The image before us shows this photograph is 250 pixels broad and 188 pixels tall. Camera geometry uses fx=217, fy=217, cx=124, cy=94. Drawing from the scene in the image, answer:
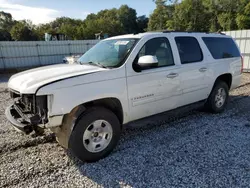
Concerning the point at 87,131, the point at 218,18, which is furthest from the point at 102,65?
the point at 218,18

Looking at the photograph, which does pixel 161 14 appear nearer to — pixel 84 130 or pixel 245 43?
pixel 245 43


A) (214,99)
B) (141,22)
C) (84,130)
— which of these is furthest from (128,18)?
(84,130)

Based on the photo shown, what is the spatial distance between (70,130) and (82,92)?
0.55m

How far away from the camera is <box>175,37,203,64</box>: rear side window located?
4.30 m

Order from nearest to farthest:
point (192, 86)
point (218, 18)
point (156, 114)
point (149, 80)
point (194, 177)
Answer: point (194, 177), point (149, 80), point (156, 114), point (192, 86), point (218, 18)

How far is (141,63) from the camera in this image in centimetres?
343

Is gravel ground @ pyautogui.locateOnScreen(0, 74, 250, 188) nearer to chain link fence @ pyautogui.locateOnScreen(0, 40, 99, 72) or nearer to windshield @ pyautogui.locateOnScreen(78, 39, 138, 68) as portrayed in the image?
windshield @ pyautogui.locateOnScreen(78, 39, 138, 68)

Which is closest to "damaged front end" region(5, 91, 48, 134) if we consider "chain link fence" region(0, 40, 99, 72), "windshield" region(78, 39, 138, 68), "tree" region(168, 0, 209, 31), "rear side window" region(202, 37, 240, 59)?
"windshield" region(78, 39, 138, 68)

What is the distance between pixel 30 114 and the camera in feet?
10.3

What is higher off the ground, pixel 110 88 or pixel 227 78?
pixel 110 88

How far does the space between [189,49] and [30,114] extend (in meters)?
3.26

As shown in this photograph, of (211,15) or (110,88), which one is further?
(211,15)

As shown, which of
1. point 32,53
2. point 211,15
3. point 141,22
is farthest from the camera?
point 141,22

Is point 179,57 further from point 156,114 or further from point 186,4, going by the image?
point 186,4
